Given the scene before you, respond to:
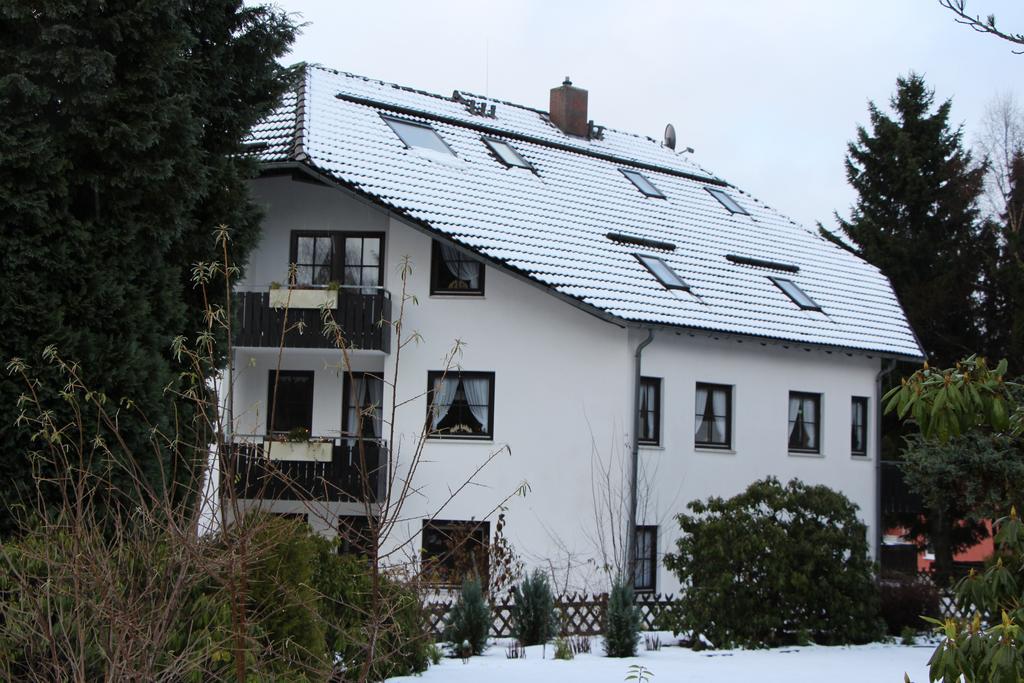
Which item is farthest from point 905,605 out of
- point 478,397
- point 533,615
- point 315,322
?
point 315,322

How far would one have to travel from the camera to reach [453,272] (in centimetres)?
2278

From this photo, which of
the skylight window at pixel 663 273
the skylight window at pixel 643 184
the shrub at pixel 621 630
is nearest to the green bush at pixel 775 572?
the shrub at pixel 621 630

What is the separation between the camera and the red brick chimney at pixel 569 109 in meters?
30.2

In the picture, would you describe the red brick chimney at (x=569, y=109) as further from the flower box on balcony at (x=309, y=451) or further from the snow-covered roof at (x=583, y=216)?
the flower box on balcony at (x=309, y=451)

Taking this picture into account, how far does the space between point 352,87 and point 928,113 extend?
1818 centimetres

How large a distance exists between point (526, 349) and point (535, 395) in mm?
821

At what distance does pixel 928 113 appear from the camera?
36.5 metres

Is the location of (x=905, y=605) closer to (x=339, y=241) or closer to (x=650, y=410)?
(x=650, y=410)

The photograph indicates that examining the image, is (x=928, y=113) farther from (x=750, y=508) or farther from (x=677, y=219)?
(x=750, y=508)

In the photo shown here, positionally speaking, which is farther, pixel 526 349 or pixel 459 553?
pixel 526 349

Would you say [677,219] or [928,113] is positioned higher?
[928,113]

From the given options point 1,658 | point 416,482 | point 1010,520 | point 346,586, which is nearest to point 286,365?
point 416,482

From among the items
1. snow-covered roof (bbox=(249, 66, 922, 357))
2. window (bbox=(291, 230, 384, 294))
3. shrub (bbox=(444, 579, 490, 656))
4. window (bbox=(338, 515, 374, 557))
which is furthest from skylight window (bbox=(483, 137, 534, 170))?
window (bbox=(338, 515, 374, 557))

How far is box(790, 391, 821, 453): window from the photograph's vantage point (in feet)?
82.3
